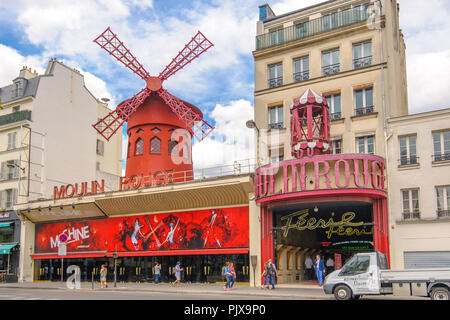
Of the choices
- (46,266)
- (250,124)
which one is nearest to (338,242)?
(250,124)

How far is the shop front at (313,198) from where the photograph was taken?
19906mm

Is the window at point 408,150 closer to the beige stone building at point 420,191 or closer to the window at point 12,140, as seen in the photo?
the beige stone building at point 420,191

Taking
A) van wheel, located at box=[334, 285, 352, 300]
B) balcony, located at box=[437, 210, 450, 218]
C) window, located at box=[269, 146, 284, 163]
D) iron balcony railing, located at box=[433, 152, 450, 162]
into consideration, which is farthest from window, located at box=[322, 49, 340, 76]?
van wheel, located at box=[334, 285, 352, 300]

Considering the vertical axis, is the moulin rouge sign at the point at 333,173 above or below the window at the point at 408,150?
below

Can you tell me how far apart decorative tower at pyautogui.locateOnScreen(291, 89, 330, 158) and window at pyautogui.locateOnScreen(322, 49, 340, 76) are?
2656 millimetres

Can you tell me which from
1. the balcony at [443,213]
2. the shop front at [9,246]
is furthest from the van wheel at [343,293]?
the shop front at [9,246]

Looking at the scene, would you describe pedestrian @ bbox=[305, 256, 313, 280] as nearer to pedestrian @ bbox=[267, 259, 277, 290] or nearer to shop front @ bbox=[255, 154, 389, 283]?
shop front @ bbox=[255, 154, 389, 283]

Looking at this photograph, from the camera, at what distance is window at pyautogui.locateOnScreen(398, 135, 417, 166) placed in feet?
67.8

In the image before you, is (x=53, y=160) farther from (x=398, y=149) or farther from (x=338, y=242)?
(x=398, y=149)

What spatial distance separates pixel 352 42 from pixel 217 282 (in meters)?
12.9

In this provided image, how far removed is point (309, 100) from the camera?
21.0 meters

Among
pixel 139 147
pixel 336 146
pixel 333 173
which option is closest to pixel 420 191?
pixel 333 173

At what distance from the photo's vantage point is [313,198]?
2053cm

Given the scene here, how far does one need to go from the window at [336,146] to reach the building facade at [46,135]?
20.3 metres
